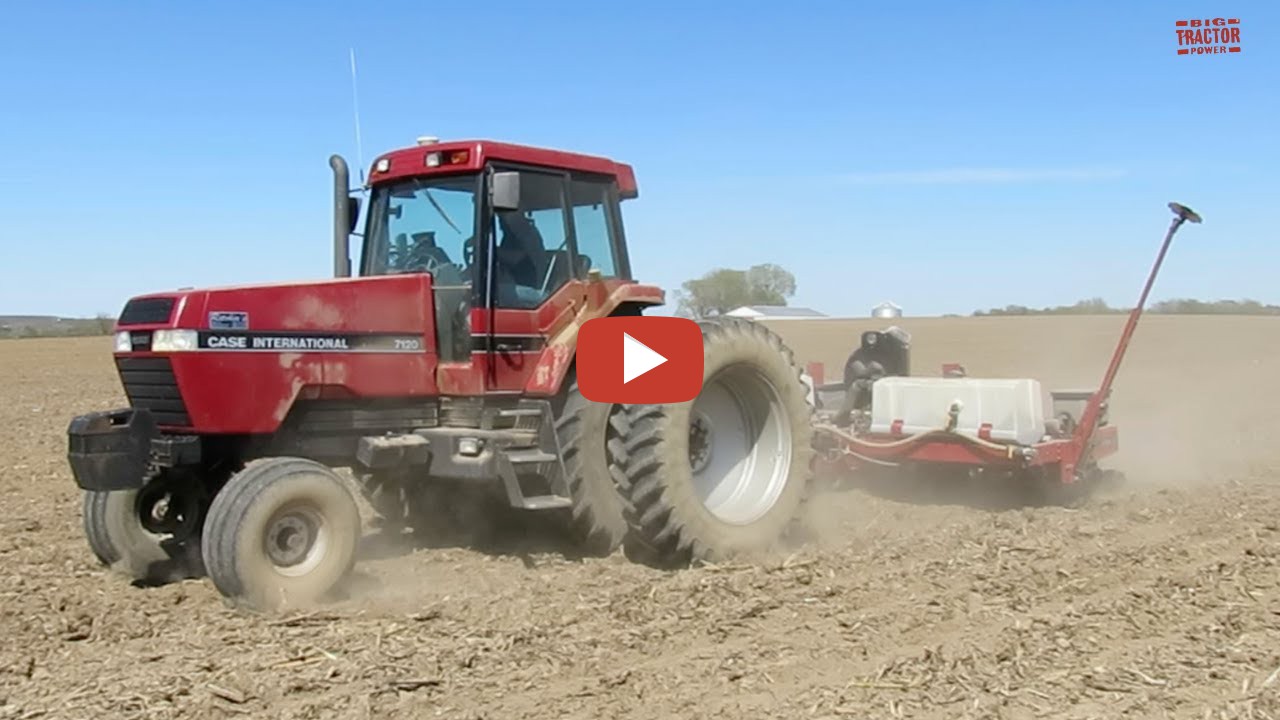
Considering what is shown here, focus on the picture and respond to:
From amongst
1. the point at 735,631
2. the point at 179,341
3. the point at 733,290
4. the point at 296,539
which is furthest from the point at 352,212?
the point at 733,290

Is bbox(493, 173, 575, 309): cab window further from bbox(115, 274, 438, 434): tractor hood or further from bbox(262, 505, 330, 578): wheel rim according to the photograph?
bbox(262, 505, 330, 578): wheel rim

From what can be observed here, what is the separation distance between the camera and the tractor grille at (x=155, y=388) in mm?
5820

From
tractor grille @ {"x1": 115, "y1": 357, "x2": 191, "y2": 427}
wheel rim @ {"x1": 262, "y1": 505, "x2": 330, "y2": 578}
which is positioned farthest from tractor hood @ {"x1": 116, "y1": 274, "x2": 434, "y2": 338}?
wheel rim @ {"x1": 262, "y1": 505, "x2": 330, "y2": 578}

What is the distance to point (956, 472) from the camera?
9125 millimetres

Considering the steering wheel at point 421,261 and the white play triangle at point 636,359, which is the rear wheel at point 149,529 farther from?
the white play triangle at point 636,359

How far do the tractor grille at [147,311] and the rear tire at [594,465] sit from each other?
2108mm

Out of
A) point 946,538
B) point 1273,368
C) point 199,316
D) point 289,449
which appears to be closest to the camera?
point 199,316

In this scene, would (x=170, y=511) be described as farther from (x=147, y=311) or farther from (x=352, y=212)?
(x=352, y=212)

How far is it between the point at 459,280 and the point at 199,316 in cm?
151

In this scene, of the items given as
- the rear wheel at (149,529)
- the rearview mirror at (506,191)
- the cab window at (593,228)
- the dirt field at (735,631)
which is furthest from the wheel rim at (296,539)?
the cab window at (593,228)

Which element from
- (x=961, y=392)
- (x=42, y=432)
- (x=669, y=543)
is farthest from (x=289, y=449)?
(x=42, y=432)

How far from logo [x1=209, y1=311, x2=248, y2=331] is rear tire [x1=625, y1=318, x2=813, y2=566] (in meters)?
2.09

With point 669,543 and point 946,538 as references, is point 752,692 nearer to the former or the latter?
point 669,543

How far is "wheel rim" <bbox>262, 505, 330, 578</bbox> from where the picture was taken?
5.64m
